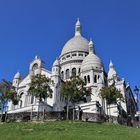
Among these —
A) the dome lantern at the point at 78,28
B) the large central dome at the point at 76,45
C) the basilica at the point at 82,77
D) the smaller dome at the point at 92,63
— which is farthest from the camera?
the dome lantern at the point at 78,28

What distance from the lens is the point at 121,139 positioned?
26.4 metres

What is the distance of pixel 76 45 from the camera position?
3674 inches

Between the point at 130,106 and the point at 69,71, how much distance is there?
2246 centimetres

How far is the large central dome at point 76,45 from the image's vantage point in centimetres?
9181

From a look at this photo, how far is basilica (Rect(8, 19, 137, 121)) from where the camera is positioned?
59.1 m

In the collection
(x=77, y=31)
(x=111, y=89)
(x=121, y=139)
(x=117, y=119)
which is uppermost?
(x=77, y=31)

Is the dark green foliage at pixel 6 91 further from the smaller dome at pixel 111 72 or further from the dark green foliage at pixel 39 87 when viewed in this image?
the smaller dome at pixel 111 72

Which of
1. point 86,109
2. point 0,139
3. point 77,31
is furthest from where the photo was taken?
point 77,31

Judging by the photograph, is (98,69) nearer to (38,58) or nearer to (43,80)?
(38,58)

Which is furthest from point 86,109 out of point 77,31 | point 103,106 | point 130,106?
point 77,31

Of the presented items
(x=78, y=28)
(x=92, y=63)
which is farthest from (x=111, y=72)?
(x=78, y=28)

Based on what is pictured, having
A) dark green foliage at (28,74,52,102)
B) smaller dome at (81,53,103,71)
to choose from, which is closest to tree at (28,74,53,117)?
dark green foliage at (28,74,52,102)

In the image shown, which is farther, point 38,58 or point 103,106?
point 38,58

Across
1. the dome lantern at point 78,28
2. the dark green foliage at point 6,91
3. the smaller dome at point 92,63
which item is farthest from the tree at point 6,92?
the dome lantern at point 78,28
